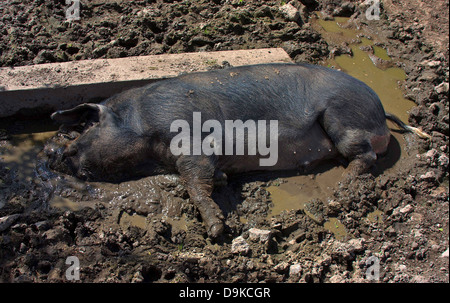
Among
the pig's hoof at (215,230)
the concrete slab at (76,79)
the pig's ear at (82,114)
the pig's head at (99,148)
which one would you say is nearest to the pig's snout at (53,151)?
the pig's head at (99,148)

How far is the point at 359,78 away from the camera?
605cm

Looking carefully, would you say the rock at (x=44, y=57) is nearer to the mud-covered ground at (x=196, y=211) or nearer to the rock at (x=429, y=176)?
the mud-covered ground at (x=196, y=211)

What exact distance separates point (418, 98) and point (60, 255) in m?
4.42

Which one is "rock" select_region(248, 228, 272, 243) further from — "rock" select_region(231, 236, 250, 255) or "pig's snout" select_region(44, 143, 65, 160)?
"pig's snout" select_region(44, 143, 65, 160)

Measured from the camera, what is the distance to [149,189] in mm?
4535

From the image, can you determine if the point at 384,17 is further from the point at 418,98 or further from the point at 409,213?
the point at 409,213

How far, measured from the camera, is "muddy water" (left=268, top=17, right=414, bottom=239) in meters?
4.66

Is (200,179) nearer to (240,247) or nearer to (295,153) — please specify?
(240,247)

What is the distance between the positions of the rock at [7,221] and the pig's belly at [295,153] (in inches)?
74.6

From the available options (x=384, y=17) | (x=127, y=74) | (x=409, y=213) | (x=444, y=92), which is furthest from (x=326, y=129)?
(x=384, y=17)

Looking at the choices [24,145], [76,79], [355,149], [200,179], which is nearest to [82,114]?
[76,79]

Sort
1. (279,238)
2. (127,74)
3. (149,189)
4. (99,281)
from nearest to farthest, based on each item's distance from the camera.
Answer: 1. (99,281)
2. (279,238)
3. (149,189)
4. (127,74)

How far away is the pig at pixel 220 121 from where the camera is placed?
14.5 feet

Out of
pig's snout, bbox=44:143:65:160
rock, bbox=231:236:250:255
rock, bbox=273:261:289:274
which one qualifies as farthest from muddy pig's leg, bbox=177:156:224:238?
pig's snout, bbox=44:143:65:160
